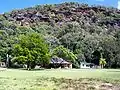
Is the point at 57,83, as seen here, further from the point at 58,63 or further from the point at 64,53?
the point at 64,53

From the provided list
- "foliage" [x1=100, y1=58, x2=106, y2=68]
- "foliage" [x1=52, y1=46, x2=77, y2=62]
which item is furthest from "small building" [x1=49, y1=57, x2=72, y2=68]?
"foliage" [x1=100, y1=58, x2=106, y2=68]

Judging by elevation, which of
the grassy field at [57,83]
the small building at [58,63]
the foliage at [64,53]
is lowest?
the grassy field at [57,83]

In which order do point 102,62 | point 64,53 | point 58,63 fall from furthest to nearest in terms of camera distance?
point 102,62 → point 64,53 → point 58,63

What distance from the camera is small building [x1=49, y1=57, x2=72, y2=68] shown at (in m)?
117

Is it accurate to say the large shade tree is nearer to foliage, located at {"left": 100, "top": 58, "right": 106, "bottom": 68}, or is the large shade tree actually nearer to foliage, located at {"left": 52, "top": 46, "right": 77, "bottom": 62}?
foliage, located at {"left": 52, "top": 46, "right": 77, "bottom": 62}

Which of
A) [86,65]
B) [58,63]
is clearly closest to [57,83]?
[58,63]

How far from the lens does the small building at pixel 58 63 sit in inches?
4619

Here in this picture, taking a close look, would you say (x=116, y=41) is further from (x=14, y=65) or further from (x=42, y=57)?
(x=42, y=57)

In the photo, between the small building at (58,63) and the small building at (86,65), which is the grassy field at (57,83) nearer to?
the small building at (58,63)

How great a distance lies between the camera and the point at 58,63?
388ft

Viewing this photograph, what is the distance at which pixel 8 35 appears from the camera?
136 metres

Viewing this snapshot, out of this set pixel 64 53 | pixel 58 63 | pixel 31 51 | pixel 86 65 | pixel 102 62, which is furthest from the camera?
pixel 86 65

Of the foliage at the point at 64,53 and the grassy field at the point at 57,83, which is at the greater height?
the foliage at the point at 64,53

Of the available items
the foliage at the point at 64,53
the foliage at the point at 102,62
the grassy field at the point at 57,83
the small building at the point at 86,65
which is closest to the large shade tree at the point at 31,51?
the foliage at the point at 64,53
